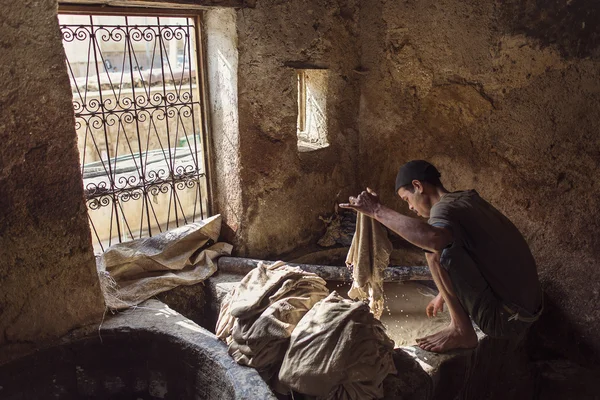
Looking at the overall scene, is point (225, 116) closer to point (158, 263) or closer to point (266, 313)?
point (158, 263)

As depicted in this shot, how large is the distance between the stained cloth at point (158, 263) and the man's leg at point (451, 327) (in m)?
1.84

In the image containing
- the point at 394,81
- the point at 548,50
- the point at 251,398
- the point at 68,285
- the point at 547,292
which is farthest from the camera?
the point at 394,81

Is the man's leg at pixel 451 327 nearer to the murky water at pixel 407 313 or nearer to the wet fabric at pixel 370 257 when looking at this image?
the wet fabric at pixel 370 257

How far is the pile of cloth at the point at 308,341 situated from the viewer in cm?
249

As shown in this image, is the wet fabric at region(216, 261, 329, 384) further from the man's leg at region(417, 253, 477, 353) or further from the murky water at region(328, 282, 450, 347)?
the murky water at region(328, 282, 450, 347)

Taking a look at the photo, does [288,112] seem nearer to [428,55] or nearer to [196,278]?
[428,55]

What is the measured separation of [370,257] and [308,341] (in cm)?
81

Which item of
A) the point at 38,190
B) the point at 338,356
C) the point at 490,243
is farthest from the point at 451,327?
the point at 38,190

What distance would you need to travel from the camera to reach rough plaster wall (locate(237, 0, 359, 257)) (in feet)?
13.1

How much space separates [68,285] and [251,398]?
1.43 m

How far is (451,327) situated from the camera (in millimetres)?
3006

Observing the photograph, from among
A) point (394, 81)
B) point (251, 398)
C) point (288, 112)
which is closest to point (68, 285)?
point (251, 398)

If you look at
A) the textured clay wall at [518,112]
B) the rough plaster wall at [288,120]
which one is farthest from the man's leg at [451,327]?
the rough plaster wall at [288,120]

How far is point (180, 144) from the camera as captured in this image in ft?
44.2
